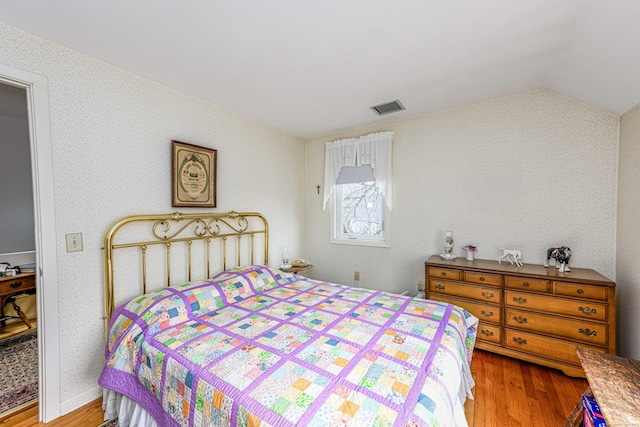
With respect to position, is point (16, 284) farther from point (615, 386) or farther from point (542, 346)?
point (542, 346)

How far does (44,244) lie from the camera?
1621 mm

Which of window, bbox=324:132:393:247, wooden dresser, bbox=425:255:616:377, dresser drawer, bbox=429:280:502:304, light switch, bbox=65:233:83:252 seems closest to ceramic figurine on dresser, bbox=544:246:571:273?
wooden dresser, bbox=425:255:616:377

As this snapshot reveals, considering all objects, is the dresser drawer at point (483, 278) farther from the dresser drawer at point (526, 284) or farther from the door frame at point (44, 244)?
the door frame at point (44, 244)

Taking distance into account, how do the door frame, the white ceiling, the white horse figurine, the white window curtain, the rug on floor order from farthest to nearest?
1. the white window curtain
2. the white horse figurine
3. the rug on floor
4. the door frame
5. the white ceiling

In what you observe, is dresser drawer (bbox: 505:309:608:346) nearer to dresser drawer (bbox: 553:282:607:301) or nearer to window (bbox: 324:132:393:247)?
dresser drawer (bbox: 553:282:607:301)

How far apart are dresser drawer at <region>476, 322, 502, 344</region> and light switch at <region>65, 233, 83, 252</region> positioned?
10.7 ft

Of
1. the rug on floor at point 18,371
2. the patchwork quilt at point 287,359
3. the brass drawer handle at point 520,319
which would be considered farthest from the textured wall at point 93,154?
the brass drawer handle at point 520,319

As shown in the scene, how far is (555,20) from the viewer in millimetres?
1478

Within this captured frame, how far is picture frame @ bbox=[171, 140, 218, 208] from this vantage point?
2242mm

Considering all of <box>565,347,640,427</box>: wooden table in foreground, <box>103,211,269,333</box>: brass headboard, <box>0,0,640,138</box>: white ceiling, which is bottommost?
<box>565,347,640,427</box>: wooden table in foreground

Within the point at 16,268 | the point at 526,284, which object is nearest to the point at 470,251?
the point at 526,284

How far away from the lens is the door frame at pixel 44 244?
159 centimetres

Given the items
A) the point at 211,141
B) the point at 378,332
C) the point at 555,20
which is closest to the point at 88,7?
the point at 211,141

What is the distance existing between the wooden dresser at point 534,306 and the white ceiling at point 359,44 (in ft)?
4.69
